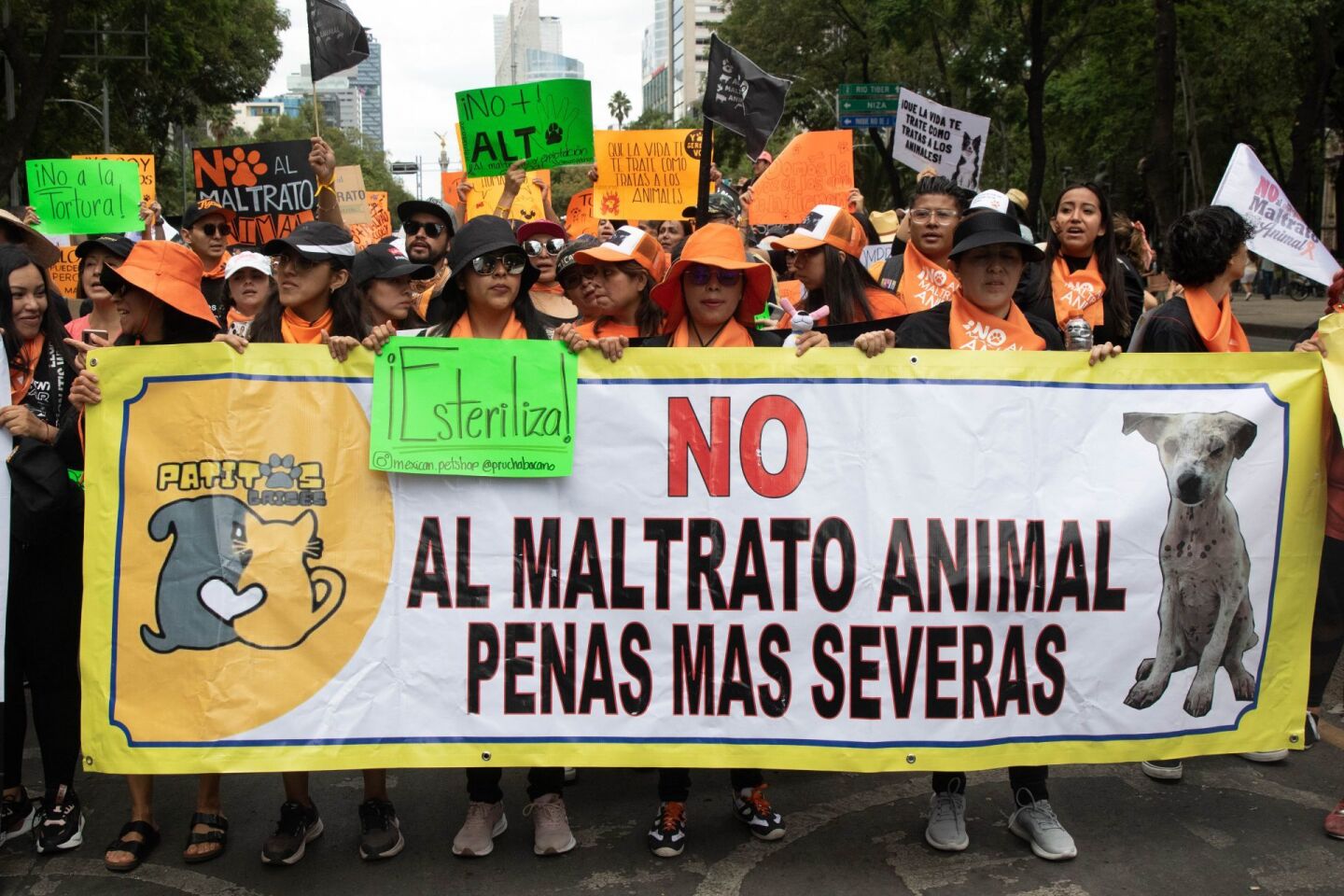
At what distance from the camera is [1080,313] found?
5.39 metres

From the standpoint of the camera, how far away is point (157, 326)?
4.18 m

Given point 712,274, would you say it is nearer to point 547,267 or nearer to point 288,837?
point 288,837

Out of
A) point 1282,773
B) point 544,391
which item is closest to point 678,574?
point 544,391

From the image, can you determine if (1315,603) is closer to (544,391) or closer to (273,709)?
(544,391)

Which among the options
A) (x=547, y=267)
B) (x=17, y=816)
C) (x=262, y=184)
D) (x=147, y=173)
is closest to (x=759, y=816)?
(x=17, y=816)

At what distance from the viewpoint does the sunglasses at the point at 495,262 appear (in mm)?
4094

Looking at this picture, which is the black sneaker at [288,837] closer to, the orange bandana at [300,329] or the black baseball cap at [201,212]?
the orange bandana at [300,329]

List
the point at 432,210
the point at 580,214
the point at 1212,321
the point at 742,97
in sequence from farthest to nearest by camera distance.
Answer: the point at 580,214 → the point at 742,97 → the point at 432,210 → the point at 1212,321

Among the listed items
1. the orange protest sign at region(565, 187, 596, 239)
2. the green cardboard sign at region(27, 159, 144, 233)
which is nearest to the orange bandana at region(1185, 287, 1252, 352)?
the orange protest sign at region(565, 187, 596, 239)

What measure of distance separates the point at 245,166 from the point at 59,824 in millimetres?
4600

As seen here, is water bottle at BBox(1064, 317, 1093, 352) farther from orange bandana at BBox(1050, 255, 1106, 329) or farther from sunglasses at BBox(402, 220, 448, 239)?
sunglasses at BBox(402, 220, 448, 239)

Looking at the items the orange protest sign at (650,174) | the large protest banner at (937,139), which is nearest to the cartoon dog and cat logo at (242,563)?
the orange protest sign at (650,174)

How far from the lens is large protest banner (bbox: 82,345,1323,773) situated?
3758 millimetres

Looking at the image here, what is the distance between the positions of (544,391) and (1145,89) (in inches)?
1003
